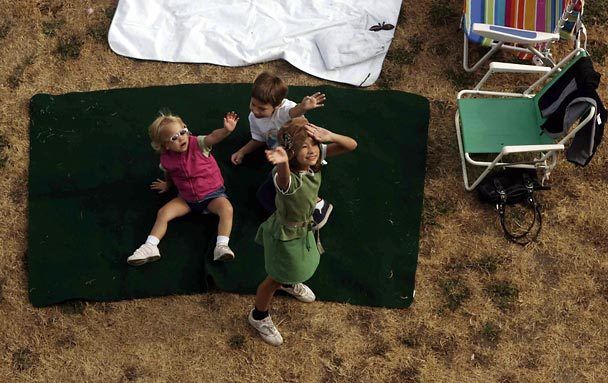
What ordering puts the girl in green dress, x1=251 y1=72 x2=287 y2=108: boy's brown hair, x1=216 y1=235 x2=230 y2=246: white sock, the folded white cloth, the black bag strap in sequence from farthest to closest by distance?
the folded white cloth < the black bag strap < x1=216 y1=235 x2=230 y2=246: white sock < x1=251 y1=72 x2=287 y2=108: boy's brown hair < the girl in green dress

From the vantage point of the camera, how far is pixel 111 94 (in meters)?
5.38

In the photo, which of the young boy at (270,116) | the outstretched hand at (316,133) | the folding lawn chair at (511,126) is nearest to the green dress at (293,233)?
the outstretched hand at (316,133)

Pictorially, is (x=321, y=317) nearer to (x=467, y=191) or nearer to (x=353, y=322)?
(x=353, y=322)

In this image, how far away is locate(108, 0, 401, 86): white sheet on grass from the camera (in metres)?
5.56

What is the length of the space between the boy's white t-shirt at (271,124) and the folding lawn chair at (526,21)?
1708 millimetres

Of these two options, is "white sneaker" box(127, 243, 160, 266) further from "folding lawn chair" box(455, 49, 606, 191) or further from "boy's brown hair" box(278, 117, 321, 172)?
"folding lawn chair" box(455, 49, 606, 191)

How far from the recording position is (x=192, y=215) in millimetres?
4758

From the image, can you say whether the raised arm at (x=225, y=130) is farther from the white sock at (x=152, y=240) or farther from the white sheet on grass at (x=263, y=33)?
the white sheet on grass at (x=263, y=33)

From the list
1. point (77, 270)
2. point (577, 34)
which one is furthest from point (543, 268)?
point (77, 270)

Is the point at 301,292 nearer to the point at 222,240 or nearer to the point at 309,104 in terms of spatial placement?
the point at 222,240

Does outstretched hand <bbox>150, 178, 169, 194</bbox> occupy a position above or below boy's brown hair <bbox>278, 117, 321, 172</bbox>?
below

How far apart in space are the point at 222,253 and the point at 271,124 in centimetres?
102

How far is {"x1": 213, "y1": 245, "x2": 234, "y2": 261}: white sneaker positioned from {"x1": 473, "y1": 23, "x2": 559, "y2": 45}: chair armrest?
2593 millimetres

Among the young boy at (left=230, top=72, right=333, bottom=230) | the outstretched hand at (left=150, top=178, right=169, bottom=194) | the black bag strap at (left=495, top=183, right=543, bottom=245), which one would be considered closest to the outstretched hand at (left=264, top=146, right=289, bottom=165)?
the young boy at (left=230, top=72, right=333, bottom=230)
